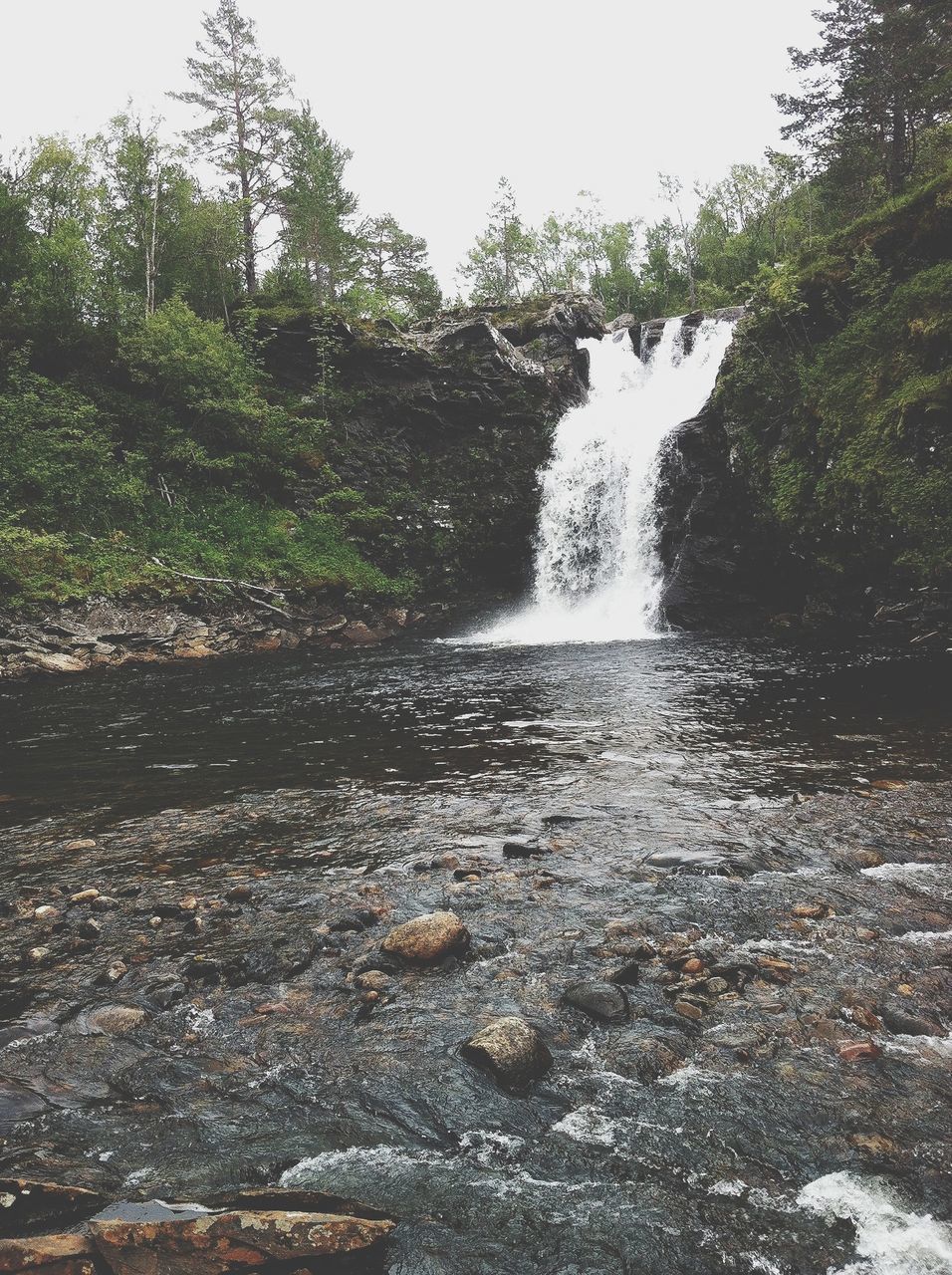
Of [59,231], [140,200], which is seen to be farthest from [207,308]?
[59,231]

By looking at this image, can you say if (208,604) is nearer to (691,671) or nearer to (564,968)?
(691,671)

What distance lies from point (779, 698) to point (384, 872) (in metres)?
8.44

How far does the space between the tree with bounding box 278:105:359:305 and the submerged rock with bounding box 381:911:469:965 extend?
44259 millimetres

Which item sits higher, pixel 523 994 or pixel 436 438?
pixel 436 438

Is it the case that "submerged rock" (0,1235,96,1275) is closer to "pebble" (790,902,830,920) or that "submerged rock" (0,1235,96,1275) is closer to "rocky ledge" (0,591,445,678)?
"pebble" (790,902,830,920)

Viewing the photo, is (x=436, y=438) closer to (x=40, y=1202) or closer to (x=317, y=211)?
(x=317, y=211)

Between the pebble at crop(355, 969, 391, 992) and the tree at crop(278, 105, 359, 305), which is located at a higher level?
the tree at crop(278, 105, 359, 305)

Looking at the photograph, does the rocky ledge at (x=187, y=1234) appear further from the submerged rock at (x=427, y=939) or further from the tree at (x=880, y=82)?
the tree at (x=880, y=82)

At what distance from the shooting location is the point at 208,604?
22.1m

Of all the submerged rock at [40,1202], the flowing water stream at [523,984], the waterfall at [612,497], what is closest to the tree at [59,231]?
the waterfall at [612,497]

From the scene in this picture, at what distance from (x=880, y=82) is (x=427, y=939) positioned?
33.8 meters

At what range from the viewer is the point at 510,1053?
10.3 feet

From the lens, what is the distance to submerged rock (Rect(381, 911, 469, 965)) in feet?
13.5

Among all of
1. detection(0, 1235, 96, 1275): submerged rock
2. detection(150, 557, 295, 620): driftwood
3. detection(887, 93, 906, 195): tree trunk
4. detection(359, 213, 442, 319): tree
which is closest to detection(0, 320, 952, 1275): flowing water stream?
detection(0, 1235, 96, 1275): submerged rock
